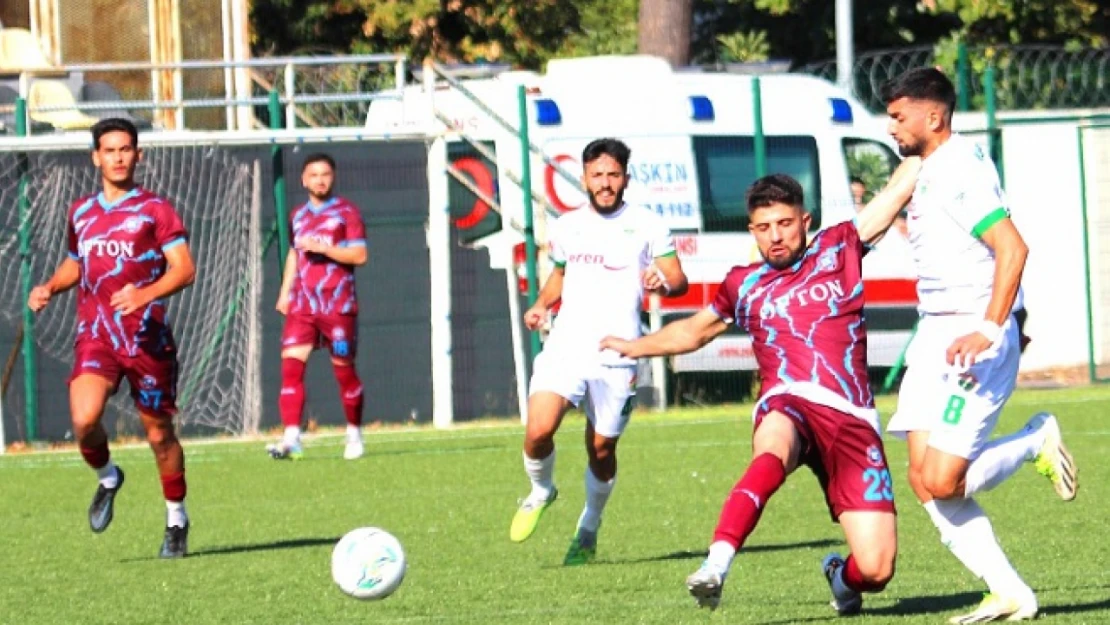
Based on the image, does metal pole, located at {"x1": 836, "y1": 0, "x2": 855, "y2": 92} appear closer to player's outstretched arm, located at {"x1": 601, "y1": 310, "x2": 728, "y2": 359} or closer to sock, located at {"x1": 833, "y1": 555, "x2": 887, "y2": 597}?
player's outstretched arm, located at {"x1": 601, "y1": 310, "x2": 728, "y2": 359}

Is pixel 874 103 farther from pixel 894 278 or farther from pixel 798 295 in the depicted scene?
pixel 798 295

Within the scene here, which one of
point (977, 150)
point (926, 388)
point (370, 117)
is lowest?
point (926, 388)

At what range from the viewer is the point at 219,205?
2003cm

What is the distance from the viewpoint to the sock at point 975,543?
7957 mm

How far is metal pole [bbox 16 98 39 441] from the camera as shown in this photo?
19.3 meters

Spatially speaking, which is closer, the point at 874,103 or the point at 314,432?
the point at 314,432

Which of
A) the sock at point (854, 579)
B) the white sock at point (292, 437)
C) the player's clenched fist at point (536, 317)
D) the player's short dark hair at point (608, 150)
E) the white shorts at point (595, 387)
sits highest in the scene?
the player's short dark hair at point (608, 150)

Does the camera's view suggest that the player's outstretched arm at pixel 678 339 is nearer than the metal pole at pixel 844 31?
Yes

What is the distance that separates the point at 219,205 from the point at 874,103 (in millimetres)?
7514

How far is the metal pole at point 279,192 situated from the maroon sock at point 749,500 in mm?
12675

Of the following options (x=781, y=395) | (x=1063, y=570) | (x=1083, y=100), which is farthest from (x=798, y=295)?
(x=1083, y=100)

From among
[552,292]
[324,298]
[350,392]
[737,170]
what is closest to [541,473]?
[552,292]

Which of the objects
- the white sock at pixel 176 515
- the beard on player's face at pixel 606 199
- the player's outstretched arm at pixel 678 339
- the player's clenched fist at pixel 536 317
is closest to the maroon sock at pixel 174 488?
the white sock at pixel 176 515

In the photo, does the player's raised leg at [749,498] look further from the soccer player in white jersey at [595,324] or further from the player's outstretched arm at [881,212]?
the soccer player in white jersey at [595,324]
